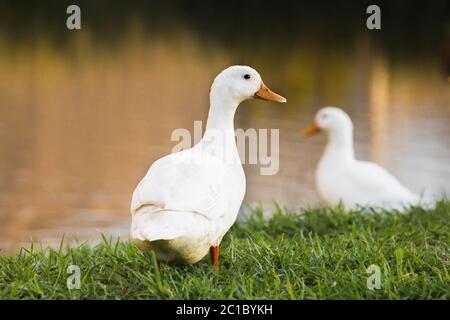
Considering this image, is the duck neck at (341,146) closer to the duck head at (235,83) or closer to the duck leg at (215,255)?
the duck head at (235,83)

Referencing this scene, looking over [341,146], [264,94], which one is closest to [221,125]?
[264,94]

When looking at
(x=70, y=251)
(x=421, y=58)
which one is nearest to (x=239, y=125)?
(x=421, y=58)

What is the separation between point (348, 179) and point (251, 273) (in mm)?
4663

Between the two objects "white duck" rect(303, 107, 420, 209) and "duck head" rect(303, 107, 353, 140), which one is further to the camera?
"duck head" rect(303, 107, 353, 140)

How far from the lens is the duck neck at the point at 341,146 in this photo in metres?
10.1

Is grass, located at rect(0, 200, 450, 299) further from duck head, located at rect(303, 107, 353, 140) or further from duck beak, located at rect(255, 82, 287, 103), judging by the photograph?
duck head, located at rect(303, 107, 353, 140)

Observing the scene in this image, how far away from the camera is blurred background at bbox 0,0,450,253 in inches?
447

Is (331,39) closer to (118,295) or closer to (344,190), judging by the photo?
(344,190)

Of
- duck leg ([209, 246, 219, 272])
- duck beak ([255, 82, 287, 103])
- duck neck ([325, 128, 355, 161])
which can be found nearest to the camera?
duck leg ([209, 246, 219, 272])

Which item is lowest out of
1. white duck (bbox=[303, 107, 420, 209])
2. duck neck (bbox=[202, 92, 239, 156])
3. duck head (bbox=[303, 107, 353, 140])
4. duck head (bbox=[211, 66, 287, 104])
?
white duck (bbox=[303, 107, 420, 209])

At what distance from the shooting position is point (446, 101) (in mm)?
17859

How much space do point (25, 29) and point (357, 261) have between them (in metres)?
20.0

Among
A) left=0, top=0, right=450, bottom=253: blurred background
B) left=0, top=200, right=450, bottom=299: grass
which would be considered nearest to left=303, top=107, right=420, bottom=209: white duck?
left=0, top=0, right=450, bottom=253: blurred background
